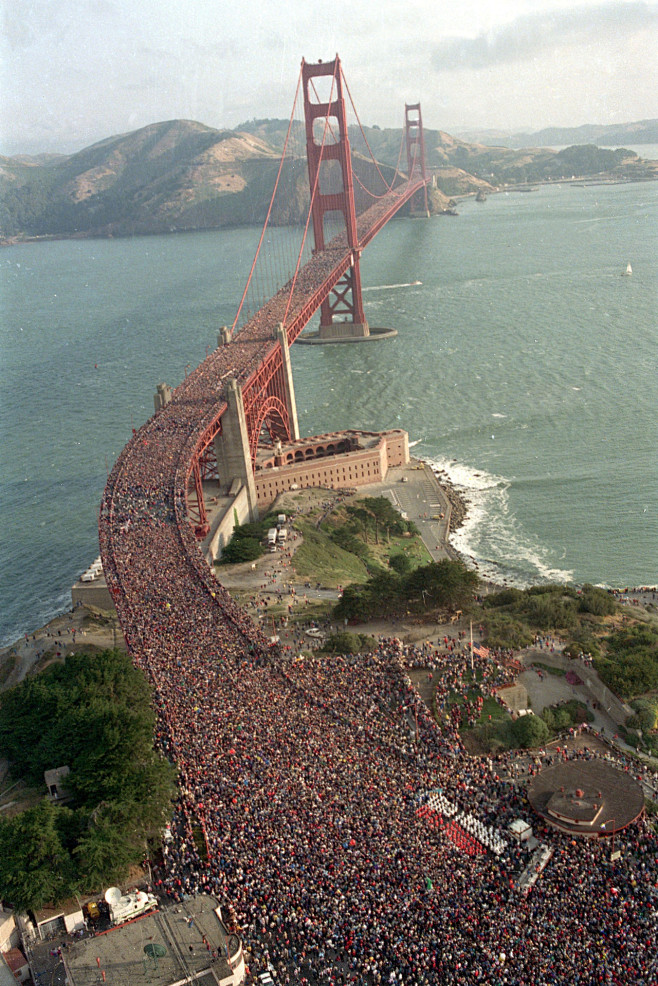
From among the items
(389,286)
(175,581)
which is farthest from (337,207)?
(175,581)

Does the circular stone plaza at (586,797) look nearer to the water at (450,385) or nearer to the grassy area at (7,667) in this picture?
the grassy area at (7,667)

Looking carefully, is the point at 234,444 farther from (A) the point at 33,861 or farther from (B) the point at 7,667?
(A) the point at 33,861

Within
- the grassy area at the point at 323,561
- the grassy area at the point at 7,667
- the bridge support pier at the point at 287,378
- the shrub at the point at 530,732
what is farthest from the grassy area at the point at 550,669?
the bridge support pier at the point at 287,378

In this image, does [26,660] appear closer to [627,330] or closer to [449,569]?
[449,569]

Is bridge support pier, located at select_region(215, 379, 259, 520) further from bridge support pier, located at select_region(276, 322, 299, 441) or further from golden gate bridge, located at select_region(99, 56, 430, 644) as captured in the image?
bridge support pier, located at select_region(276, 322, 299, 441)

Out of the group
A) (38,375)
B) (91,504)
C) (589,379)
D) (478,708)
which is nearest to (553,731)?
(478,708)

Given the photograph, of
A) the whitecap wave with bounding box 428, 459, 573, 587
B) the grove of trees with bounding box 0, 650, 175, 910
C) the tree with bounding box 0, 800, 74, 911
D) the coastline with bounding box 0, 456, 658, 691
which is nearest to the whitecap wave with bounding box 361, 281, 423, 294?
the whitecap wave with bounding box 428, 459, 573, 587
